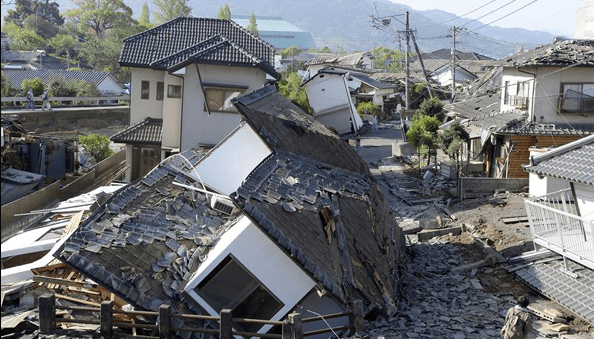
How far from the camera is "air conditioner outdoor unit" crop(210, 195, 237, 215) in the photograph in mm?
14133

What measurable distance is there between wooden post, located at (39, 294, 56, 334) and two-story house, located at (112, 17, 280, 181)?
14.7 meters

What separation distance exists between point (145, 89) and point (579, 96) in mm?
17378

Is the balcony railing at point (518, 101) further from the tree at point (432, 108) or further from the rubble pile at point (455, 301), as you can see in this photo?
the rubble pile at point (455, 301)

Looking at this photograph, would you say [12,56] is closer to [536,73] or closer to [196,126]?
[196,126]

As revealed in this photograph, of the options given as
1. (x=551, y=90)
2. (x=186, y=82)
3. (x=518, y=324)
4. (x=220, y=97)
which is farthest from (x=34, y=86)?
(x=518, y=324)

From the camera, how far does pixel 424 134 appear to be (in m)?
31.1

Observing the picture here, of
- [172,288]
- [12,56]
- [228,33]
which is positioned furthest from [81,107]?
[172,288]

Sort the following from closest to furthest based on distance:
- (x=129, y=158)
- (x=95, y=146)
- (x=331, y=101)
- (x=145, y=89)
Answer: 1. (x=129, y=158)
2. (x=145, y=89)
3. (x=95, y=146)
4. (x=331, y=101)

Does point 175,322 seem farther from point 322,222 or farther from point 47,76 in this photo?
point 47,76

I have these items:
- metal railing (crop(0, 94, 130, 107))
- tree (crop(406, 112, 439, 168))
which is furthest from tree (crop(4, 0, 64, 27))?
tree (crop(406, 112, 439, 168))

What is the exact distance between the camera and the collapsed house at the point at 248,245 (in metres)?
10.6

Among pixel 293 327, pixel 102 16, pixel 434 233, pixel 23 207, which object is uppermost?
pixel 102 16

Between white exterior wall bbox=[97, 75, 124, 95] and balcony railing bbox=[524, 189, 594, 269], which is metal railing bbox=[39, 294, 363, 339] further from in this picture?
white exterior wall bbox=[97, 75, 124, 95]

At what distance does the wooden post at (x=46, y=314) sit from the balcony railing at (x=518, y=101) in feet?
71.4
